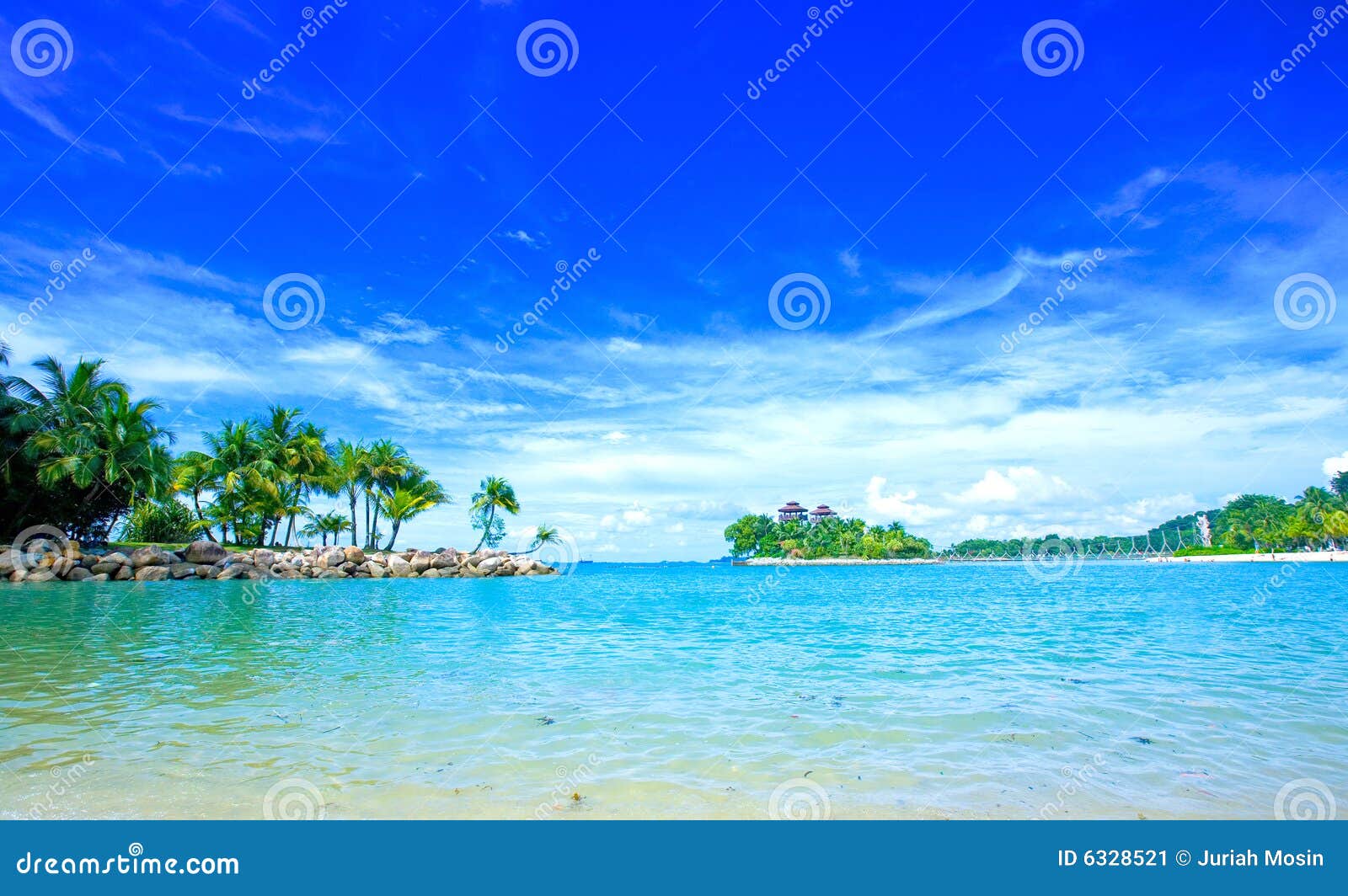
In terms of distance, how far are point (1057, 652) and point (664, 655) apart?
272 inches

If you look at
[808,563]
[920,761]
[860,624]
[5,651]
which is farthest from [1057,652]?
[808,563]

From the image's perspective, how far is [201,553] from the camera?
35.9 meters

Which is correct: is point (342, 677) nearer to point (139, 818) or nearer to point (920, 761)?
point (139, 818)

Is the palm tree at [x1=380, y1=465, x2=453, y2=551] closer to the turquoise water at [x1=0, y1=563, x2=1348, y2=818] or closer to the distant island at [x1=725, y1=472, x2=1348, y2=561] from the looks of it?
the turquoise water at [x1=0, y1=563, x2=1348, y2=818]

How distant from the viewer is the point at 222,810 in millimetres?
4426

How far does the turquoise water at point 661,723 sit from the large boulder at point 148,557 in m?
22.7
